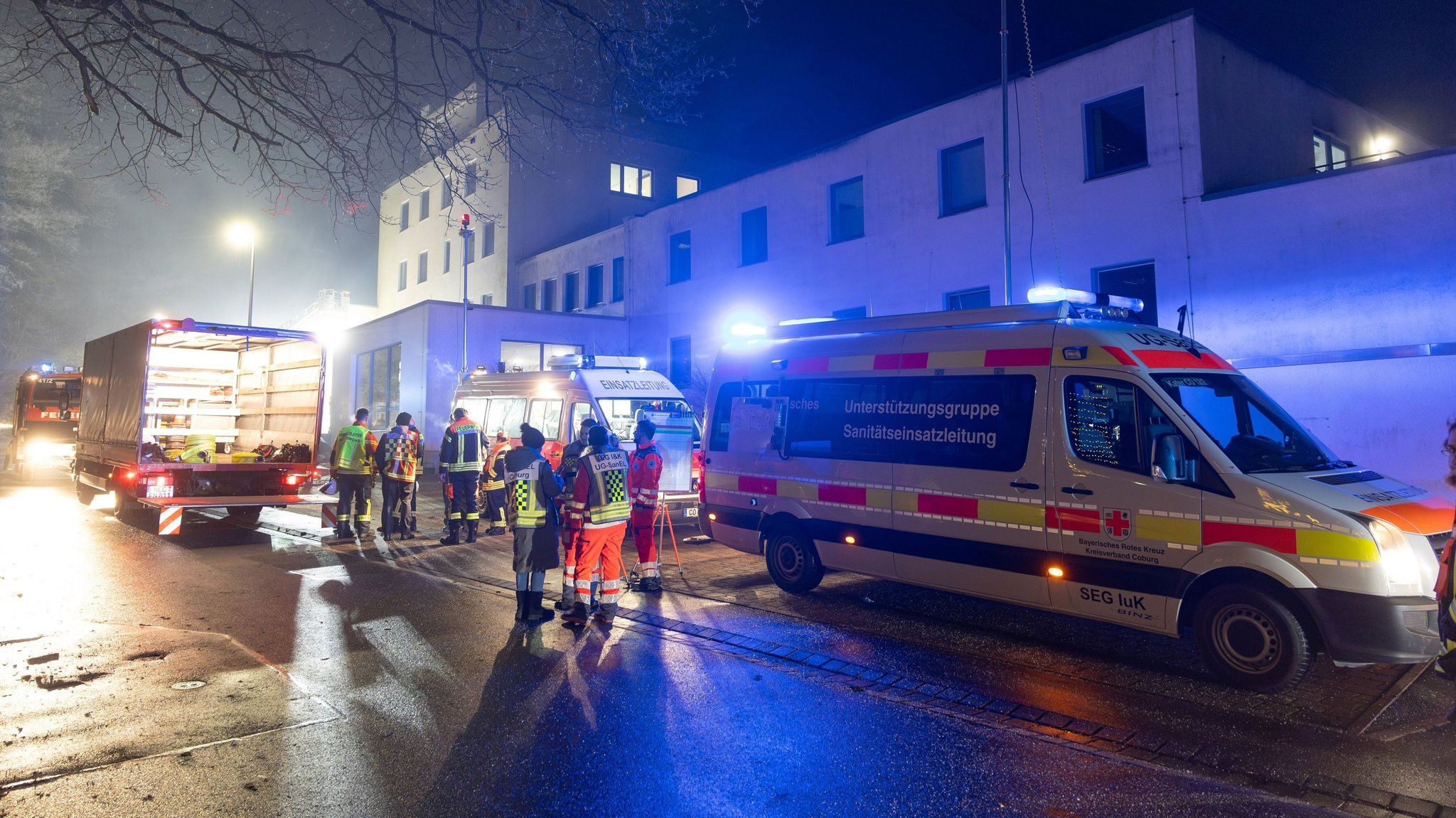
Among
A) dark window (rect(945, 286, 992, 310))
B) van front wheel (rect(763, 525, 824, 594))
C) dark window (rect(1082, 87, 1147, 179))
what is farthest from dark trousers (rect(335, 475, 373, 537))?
dark window (rect(1082, 87, 1147, 179))

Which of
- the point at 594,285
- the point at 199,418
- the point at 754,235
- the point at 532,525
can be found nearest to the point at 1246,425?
the point at 532,525

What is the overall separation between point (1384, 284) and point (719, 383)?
9057mm

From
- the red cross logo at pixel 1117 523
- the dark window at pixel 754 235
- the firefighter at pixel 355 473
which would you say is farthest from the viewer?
the dark window at pixel 754 235

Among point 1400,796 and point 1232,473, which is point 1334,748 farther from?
point 1232,473

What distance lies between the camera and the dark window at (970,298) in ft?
52.5

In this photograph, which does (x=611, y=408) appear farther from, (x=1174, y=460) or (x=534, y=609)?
(x=1174, y=460)

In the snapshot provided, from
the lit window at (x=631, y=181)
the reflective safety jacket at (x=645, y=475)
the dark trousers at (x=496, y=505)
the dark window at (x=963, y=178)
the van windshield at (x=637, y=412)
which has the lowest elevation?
the dark trousers at (x=496, y=505)

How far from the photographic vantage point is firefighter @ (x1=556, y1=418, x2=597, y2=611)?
286 inches

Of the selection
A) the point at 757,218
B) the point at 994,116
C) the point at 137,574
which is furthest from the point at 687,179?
the point at 137,574

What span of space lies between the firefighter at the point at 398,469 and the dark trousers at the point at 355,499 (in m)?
0.27

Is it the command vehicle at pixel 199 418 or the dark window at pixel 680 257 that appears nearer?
the command vehicle at pixel 199 418

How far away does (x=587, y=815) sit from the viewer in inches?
142

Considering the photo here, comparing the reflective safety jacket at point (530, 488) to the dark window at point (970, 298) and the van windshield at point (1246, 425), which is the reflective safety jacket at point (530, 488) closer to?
the van windshield at point (1246, 425)

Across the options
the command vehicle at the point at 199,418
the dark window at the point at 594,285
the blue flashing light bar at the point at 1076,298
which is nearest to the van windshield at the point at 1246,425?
the blue flashing light bar at the point at 1076,298
